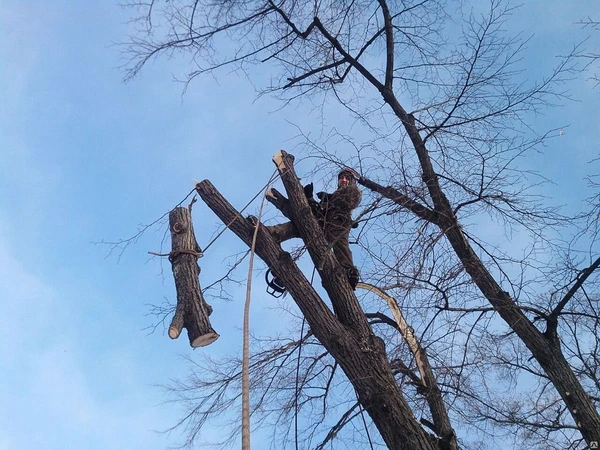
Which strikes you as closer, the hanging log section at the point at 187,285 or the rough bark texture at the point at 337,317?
the hanging log section at the point at 187,285

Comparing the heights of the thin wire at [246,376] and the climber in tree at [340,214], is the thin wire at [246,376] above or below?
below

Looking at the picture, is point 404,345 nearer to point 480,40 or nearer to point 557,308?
point 557,308

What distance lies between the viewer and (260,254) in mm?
4527

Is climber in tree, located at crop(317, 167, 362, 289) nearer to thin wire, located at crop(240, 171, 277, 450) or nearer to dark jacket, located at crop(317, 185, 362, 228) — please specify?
dark jacket, located at crop(317, 185, 362, 228)

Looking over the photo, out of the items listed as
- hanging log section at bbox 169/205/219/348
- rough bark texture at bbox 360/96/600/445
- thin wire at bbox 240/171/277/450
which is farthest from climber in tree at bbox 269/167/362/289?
thin wire at bbox 240/171/277/450

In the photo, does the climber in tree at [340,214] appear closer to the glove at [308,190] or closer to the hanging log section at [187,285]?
the glove at [308,190]

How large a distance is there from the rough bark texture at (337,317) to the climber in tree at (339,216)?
15cm

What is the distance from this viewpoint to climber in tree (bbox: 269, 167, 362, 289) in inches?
192

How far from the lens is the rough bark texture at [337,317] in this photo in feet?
12.9

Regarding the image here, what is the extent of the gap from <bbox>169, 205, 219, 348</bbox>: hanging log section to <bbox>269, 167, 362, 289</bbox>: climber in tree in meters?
0.84

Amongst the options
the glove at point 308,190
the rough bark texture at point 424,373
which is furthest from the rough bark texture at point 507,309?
the rough bark texture at point 424,373

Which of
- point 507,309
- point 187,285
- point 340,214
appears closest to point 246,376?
point 187,285

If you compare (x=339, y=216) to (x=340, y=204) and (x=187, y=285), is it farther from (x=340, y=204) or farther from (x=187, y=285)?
(x=187, y=285)

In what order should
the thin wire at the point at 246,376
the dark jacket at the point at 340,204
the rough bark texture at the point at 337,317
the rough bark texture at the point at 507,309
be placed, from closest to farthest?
the thin wire at the point at 246,376
the rough bark texture at the point at 337,317
the rough bark texture at the point at 507,309
the dark jacket at the point at 340,204
